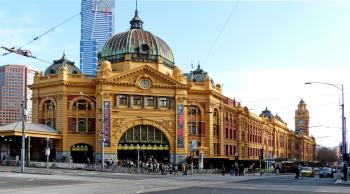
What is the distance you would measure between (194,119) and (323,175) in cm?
2568

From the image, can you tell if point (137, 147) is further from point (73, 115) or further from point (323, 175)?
point (323, 175)

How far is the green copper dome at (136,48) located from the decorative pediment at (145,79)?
461cm

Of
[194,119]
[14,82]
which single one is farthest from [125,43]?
Answer: [14,82]

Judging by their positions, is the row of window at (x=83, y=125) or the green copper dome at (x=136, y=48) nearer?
the row of window at (x=83, y=125)

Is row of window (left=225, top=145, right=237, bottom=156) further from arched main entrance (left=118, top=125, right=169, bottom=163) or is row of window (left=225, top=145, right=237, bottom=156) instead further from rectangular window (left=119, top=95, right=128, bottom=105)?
rectangular window (left=119, top=95, right=128, bottom=105)

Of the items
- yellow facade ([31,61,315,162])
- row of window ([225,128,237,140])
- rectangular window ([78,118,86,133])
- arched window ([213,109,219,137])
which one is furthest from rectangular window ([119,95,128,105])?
row of window ([225,128,237,140])

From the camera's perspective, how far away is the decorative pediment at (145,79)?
285 ft

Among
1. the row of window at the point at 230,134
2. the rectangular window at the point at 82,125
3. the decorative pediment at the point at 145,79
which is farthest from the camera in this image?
the row of window at the point at 230,134

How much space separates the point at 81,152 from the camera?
87875 millimetres

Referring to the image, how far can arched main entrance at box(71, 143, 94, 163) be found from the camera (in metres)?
87.1

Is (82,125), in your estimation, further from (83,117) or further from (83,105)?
(83,105)

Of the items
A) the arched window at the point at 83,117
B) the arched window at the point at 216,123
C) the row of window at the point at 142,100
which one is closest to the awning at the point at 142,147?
the arched window at the point at 83,117

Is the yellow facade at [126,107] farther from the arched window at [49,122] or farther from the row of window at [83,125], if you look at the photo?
the arched window at [49,122]

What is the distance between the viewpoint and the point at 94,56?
141 m
